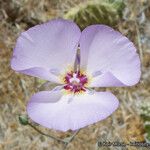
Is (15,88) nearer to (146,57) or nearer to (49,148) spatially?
(49,148)

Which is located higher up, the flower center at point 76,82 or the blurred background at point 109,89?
the flower center at point 76,82

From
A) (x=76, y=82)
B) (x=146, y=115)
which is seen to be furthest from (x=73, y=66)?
(x=146, y=115)

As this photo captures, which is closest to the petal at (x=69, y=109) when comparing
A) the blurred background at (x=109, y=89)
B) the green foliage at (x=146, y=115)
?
the blurred background at (x=109, y=89)

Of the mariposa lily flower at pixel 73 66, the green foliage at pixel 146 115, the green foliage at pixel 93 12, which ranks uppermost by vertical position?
the mariposa lily flower at pixel 73 66

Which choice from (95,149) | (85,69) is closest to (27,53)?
(85,69)

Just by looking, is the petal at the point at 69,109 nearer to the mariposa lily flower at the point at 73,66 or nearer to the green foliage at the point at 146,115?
the mariposa lily flower at the point at 73,66

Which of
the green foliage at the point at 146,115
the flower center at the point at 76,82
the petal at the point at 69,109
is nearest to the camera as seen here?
the petal at the point at 69,109

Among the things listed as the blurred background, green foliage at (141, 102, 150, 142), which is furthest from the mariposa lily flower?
green foliage at (141, 102, 150, 142)
